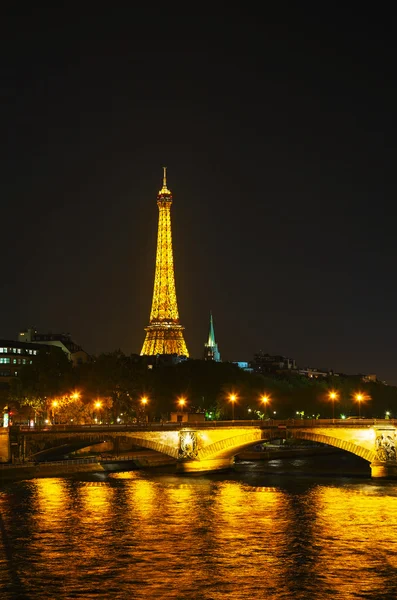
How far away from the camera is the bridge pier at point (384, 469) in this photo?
75.1m

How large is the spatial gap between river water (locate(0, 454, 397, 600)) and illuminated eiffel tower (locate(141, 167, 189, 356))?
93.1 m

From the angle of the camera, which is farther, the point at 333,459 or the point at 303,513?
the point at 333,459

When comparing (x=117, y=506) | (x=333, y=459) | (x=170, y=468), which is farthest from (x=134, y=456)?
(x=117, y=506)

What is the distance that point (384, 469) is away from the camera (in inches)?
2968

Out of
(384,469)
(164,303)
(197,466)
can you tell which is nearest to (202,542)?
(384,469)

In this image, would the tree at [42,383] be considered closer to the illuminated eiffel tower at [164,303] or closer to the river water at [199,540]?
the river water at [199,540]

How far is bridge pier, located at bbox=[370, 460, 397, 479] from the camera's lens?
75.1m

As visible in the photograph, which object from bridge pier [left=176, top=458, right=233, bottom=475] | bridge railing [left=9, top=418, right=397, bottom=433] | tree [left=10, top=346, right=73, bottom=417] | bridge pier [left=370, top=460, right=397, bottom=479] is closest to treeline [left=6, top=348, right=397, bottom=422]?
tree [left=10, top=346, right=73, bottom=417]

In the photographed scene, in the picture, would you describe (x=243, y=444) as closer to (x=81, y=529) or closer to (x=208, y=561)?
(x=81, y=529)

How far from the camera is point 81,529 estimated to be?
51.2 meters

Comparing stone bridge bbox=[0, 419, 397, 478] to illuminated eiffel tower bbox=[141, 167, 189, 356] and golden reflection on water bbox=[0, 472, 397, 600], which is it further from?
illuminated eiffel tower bbox=[141, 167, 189, 356]

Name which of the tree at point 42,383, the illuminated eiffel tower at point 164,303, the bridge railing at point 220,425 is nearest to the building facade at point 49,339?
the illuminated eiffel tower at point 164,303

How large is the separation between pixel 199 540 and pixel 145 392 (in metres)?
75.7

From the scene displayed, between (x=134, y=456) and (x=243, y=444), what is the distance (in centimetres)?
1359
